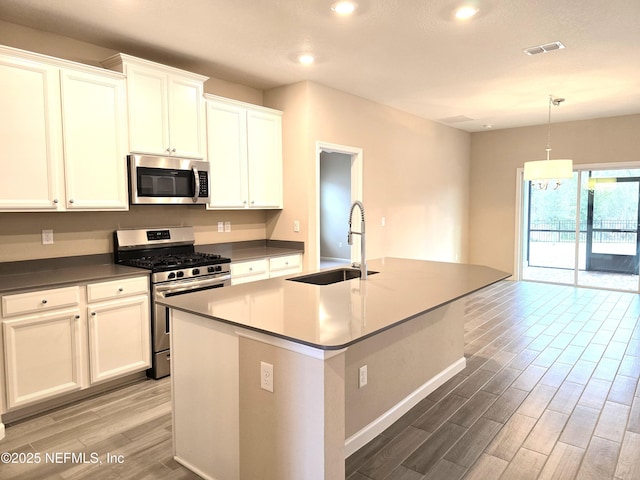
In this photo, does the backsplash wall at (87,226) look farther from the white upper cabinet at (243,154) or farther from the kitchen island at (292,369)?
the kitchen island at (292,369)

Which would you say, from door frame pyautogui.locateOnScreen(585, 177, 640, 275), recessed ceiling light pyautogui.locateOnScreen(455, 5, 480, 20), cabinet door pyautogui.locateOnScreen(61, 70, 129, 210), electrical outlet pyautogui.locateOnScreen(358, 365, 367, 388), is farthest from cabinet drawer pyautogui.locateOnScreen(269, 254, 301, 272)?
door frame pyautogui.locateOnScreen(585, 177, 640, 275)

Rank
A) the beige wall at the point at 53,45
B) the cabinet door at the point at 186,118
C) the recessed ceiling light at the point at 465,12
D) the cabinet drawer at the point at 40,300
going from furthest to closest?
the cabinet door at the point at 186,118 < the beige wall at the point at 53,45 < the recessed ceiling light at the point at 465,12 < the cabinet drawer at the point at 40,300

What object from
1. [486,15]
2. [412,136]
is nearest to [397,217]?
[412,136]

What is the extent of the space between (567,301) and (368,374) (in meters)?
4.82

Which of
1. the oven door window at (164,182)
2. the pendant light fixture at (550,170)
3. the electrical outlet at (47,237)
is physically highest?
the pendant light fixture at (550,170)

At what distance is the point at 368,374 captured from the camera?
256 centimetres

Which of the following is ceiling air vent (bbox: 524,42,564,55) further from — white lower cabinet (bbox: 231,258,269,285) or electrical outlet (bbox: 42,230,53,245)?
electrical outlet (bbox: 42,230,53,245)

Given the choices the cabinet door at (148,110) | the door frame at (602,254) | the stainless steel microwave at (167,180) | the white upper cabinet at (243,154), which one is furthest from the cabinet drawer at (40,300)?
the door frame at (602,254)

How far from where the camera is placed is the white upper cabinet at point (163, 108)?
3.49 meters

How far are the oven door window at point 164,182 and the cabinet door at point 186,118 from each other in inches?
7.3

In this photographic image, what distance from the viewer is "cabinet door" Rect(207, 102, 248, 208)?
13.7ft

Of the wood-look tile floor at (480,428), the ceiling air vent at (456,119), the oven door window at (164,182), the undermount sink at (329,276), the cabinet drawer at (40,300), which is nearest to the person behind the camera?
the wood-look tile floor at (480,428)

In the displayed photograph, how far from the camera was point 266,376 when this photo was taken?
6.11ft

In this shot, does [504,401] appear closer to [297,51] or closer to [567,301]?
[297,51]
